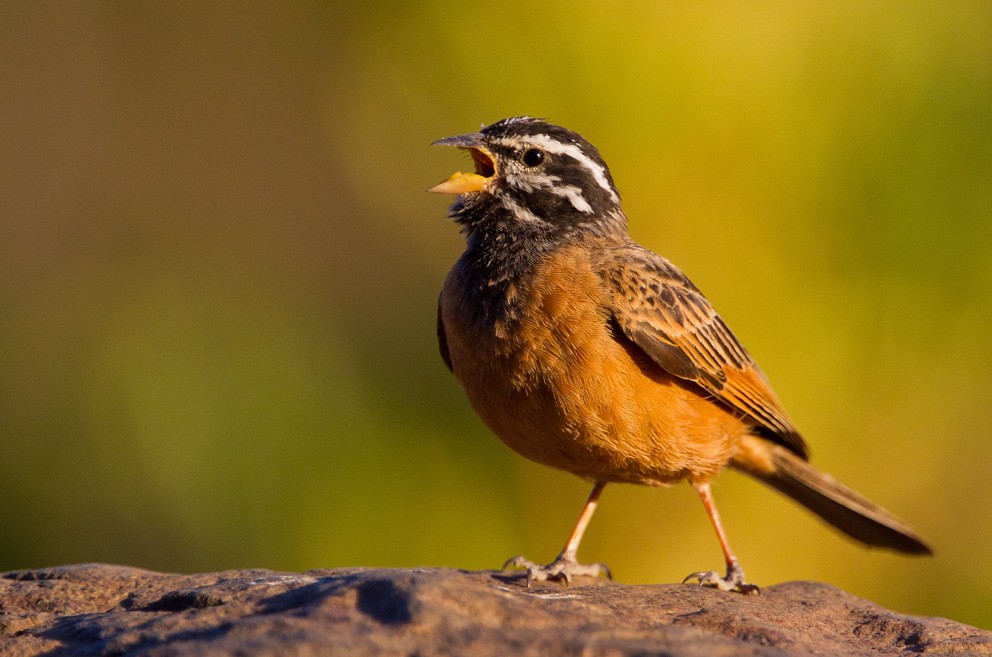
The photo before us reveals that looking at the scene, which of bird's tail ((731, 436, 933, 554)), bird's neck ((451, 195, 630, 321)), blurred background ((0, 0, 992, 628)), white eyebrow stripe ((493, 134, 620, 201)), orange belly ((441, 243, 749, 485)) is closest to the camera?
orange belly ((441, 243, 749, 485))

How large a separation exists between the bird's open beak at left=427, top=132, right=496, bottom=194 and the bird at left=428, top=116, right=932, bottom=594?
0.01 m

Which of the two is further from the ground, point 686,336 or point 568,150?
point 568,150

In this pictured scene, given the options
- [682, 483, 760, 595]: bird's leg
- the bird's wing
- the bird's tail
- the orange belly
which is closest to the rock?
[682, 483, 760, 595]: bird's leg

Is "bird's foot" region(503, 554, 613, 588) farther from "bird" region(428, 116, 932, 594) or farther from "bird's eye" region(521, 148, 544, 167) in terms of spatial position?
"bird's eye" region(521, 148, 544, 167)

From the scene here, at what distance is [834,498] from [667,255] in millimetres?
2082

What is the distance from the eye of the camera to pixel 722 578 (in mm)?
7086

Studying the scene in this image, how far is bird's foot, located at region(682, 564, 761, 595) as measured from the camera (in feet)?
22.2

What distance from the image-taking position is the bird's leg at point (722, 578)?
6824mm

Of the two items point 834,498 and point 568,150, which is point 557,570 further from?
point 834,498

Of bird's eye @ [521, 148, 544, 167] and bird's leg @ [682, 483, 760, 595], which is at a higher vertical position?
bird's eye @ [521, 148, 544, 167]

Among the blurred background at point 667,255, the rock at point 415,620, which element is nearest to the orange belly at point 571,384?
the rock at point 415,620

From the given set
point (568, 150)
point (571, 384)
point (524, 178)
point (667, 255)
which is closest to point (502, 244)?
point (524, 178)

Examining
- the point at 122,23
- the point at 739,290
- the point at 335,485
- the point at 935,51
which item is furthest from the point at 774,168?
the point at 122,23

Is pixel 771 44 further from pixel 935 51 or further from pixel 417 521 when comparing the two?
pixel 417 521
